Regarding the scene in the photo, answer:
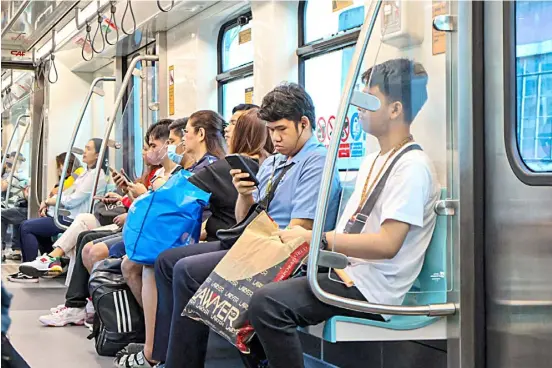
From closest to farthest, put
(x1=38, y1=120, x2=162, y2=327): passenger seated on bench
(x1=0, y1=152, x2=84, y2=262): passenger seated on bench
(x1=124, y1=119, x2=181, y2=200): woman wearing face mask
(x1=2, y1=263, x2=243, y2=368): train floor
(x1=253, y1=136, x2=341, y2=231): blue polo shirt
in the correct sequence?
(x1=253, y1=136, x2=341, y2=231): blue polo shirt
(x1=2, y1=263, x2=243, y2=368): train floor
(x1=124, y1=119, x2=181, y2=200): woman wearing face mask
(x1=38, y1=120, x2=162, y2=327): passenger seated on bench
(x1=0, y1=152, x2=84, y2=262): passenger seated on bench

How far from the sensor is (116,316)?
4422 millimetres

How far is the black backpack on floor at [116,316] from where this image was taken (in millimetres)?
4430

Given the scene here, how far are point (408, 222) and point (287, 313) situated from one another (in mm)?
490

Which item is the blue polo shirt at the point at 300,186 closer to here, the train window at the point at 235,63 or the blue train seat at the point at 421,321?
the blue train seat at the point at 421,321

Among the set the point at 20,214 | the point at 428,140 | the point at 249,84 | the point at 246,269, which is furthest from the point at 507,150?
the point at 20,214

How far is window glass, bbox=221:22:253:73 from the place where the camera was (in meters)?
6.15

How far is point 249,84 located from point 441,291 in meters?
3.71

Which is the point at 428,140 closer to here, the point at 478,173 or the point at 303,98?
the point at 478,173

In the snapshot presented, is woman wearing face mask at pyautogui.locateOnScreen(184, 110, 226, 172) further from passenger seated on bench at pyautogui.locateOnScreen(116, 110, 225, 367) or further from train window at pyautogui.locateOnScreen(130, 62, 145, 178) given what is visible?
train window at pyautogui.locateOnScreen(130, 62, 145, 178)

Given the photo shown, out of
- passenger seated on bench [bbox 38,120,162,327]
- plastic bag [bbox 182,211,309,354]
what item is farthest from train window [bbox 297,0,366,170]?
plastic bag [bbox 182,211,309,354]

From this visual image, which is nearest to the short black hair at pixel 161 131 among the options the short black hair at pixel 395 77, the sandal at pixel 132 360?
the sandal at pixel 132 360

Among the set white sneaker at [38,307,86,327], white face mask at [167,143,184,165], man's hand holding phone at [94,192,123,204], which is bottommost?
white sneaker at [38,307,86,327]

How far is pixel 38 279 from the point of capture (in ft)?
26.4

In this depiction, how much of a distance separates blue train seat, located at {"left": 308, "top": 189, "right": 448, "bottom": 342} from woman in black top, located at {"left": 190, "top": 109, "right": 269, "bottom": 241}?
1269 mm
